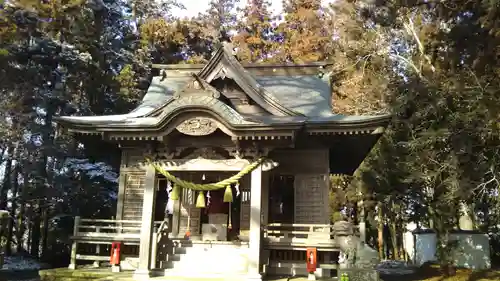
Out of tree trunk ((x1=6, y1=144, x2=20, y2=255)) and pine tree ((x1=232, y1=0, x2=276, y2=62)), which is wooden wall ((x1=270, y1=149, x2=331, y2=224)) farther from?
pine tree ((x1=232, y1=0, x2=276, y2=62))

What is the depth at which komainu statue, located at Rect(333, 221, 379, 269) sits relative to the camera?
1047cm

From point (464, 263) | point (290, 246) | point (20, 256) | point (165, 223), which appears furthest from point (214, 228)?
point (20, 256)

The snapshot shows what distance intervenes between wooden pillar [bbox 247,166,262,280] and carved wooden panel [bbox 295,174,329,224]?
2.31 meters

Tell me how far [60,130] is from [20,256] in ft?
23.5

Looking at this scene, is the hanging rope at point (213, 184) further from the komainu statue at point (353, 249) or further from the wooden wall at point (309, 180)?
the komainu statue at point (353, 249)

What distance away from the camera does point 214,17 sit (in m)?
41.9

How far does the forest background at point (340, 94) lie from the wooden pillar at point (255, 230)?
19.6 feet

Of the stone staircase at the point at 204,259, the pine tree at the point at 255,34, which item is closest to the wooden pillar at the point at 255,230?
the stone staircase at the point at 204,259

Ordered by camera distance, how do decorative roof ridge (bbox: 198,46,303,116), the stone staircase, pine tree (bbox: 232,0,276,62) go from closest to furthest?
the stone staircase < decorative roof ridge (bbox: 198,46,303,116) < pine tree (bbox: 232,0,276,62)

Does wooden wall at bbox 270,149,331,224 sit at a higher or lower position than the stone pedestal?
higher

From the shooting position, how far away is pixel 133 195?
47.7 feet

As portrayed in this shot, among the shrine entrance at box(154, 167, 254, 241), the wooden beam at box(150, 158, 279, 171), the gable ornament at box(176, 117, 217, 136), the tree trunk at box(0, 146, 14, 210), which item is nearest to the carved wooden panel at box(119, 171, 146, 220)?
the shrine entrance at box(154, 167, 254, 241)

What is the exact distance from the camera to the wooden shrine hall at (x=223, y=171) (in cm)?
1196

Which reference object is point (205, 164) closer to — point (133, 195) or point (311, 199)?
point (133, 195)
